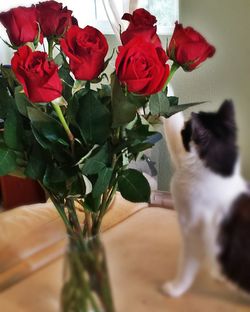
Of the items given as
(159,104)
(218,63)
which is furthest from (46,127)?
(218,63)

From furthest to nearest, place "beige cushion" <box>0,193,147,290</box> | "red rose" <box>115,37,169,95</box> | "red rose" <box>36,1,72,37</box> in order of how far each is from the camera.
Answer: "beige cushion" <box>0,193,147,290</box>, "red rose" <box>36,1,72,37</box>, "red rose" <box>115,37,169,95</box>

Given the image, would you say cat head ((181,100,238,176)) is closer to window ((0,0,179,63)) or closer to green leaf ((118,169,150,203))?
green leaf ((118,169,150,203))

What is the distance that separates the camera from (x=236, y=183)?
397 millimetres

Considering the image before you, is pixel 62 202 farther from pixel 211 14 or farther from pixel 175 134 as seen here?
pixel 211 14

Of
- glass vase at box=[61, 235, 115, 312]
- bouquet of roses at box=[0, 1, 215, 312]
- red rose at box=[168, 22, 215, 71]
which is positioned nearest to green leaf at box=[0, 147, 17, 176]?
bouquet of roses at box=[0, 1, 215, 312]

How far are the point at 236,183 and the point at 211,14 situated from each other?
293 millimetres

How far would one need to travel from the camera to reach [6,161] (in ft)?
1.43

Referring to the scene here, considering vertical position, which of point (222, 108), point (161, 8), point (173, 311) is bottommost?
point (173, 311)

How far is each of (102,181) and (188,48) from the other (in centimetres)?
17

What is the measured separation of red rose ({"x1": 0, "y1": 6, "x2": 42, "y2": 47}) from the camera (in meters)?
0.43

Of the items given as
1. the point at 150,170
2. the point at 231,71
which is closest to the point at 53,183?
the point at 150,170

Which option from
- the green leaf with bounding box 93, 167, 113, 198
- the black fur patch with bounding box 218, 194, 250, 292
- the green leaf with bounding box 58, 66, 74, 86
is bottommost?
the black fur patch with bounding box 218, 194, 250, 292

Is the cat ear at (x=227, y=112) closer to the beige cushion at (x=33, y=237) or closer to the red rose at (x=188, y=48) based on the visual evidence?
the red rose at (x=188, y=48)

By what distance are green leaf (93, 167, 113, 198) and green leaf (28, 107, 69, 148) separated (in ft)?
0.16
